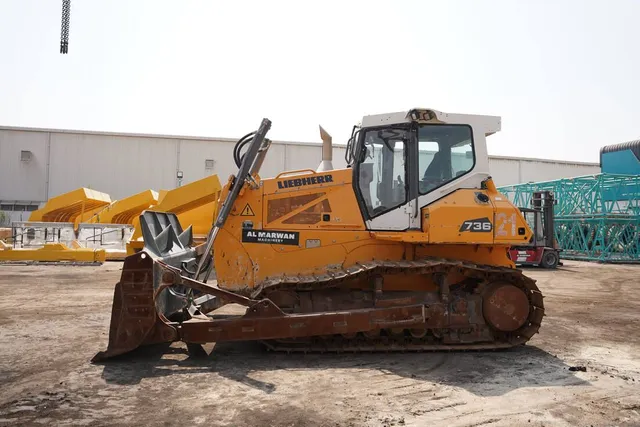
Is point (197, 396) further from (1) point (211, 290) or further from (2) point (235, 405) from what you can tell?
(1) point (211, 290)

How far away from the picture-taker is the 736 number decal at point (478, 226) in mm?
5855

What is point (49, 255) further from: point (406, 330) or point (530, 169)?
point (530, 169)

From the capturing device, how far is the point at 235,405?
4156 millimetres

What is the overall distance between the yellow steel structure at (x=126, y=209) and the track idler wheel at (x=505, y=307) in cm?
1686

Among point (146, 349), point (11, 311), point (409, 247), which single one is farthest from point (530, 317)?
point (11, 311)

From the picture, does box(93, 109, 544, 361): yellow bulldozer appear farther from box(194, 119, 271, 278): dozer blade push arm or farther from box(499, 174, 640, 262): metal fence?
box(499, 174, 640, 262): metal fence

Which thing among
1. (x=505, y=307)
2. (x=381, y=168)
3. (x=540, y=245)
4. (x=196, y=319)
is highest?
(x=381, y=168)

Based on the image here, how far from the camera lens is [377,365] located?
534 cm

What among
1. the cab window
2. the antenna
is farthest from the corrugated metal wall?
the cab window

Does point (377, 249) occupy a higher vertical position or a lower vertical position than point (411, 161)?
lower

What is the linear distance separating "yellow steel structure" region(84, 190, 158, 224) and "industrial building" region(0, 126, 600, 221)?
1472cm

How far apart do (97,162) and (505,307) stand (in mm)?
35094

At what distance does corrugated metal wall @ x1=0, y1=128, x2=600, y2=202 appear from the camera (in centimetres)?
3481

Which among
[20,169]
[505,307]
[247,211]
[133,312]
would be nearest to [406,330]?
[505,307]
